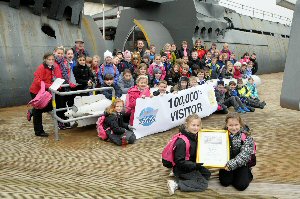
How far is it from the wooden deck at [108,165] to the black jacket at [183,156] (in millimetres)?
401

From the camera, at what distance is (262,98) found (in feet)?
50.6

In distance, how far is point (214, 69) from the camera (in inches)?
578

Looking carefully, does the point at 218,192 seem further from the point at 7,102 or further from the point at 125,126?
the point at 7,102

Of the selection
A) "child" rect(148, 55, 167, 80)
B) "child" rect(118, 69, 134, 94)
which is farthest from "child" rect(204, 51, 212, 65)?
"child" rect(118, 69, 134, 94)

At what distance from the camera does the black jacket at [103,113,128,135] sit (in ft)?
26.8

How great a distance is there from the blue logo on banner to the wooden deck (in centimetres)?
39

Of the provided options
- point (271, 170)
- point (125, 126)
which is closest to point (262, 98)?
point (125, 126)

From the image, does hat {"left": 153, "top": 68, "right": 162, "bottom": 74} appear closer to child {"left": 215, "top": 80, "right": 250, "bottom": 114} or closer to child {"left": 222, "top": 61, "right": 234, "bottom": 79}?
child {"left": 215, "top": 80, "right": 250, "bottom": 114}

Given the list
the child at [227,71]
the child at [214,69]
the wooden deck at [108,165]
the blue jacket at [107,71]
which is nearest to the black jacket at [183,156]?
the wooden deck at [108,165]

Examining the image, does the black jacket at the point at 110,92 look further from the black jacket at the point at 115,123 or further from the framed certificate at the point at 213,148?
the framed certificate at the point at 213,148

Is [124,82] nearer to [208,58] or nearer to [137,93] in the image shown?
[137,93]

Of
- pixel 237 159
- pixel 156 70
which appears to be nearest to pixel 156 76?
pixel 156 70

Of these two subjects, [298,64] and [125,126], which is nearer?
[298,64]

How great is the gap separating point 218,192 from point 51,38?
36.7 ft
